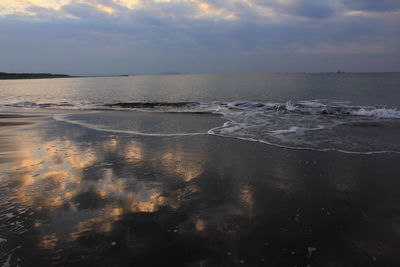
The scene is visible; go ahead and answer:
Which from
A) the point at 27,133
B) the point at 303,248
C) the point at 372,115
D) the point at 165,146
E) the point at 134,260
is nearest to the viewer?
the point at 134,260

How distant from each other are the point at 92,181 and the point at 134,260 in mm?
3562

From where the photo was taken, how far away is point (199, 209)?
5355 mm

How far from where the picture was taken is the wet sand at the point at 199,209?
4.01 m

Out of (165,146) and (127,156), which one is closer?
(127,156)

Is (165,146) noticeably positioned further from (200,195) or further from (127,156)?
(200,195)

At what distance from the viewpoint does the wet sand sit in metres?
4.01

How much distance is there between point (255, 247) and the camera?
4156 millimetres

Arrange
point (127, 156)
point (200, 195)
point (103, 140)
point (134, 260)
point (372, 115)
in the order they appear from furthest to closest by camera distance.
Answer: point (372, 115) < point (103, 140) < point (127, 156) < point (200, 195) < point (134, 260)

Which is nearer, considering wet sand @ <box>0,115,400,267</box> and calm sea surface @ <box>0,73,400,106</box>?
wet sand @ <box>0,115,400,267</box>

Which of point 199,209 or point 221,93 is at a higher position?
point 221,93

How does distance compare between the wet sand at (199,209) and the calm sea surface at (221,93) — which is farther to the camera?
the calm sea surface at (221,93)

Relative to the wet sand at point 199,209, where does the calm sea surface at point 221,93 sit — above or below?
above

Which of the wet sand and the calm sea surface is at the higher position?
the calm sea surface

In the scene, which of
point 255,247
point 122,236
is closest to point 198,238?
point 255,247
